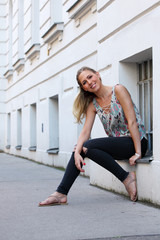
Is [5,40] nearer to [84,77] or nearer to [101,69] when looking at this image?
[101,69]

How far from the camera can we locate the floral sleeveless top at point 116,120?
5184mm

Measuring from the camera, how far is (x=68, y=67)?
9.32 m

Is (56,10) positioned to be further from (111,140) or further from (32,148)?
(111,140)

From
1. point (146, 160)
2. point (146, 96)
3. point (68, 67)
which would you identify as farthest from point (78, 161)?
point (68, 67)

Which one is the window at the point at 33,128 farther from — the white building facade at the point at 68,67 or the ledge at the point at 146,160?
the ledge at the point at 146,160

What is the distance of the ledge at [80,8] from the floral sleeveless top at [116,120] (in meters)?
2.73

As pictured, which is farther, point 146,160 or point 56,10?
point 56,10

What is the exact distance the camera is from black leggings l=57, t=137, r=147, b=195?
5094mm

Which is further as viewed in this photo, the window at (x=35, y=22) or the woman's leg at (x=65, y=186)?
the window at (x=35, y=22)

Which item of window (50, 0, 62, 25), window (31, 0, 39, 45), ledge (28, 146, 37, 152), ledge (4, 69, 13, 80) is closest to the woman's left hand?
window (50, 0, 62, 25)

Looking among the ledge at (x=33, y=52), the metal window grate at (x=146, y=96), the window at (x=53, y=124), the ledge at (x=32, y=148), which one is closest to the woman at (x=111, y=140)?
the metal window grate at (x=146, y=96)

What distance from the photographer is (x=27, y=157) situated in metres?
13.7

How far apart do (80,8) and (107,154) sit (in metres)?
3.58

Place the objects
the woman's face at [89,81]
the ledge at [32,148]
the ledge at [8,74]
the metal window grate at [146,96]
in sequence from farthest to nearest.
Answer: the ledge at [8,74] → the ledge at [32,148] → the metal window grate at [146,96] → the woman's face at [89,81]
